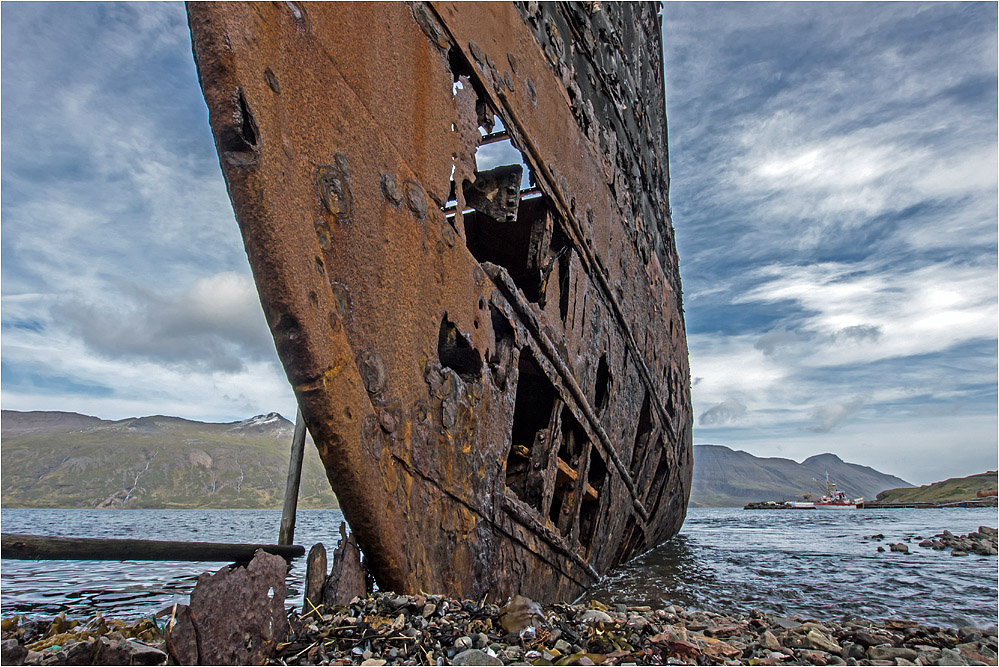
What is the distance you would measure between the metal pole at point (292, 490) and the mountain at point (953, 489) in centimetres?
7886

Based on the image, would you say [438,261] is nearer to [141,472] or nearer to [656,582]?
[656,582]

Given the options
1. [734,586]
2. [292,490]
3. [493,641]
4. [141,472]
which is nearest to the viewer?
[493,641]

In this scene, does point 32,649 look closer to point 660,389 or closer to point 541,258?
point 541,258

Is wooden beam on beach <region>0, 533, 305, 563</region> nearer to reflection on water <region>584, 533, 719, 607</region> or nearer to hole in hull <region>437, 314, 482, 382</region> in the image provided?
hole in hull <region>437, 314, 482, 382</region>

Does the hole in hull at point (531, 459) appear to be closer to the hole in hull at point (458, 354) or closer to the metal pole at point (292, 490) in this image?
the hole in hull at point (458, 354)

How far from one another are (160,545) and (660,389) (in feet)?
17.9

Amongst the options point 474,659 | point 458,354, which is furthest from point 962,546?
point 474,659

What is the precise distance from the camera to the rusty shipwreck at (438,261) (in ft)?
6.07

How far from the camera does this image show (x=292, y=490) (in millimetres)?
4645

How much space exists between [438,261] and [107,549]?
1760 mm

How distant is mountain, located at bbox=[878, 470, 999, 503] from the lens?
65306 millimetres

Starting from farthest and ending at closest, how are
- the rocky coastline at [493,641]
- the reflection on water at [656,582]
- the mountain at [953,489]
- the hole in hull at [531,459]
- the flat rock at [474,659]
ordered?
the mountain at [953,489] < the reflection on water at [656,582] < the hole in hull at [531,459] < the flat rock at [474,659] < the rocky coastline at [493,641]

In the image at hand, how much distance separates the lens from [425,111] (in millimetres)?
2621

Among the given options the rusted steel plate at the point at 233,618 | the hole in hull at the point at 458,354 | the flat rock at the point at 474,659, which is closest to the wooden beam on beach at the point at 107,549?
the rusted steel plate at the point at 233,618
